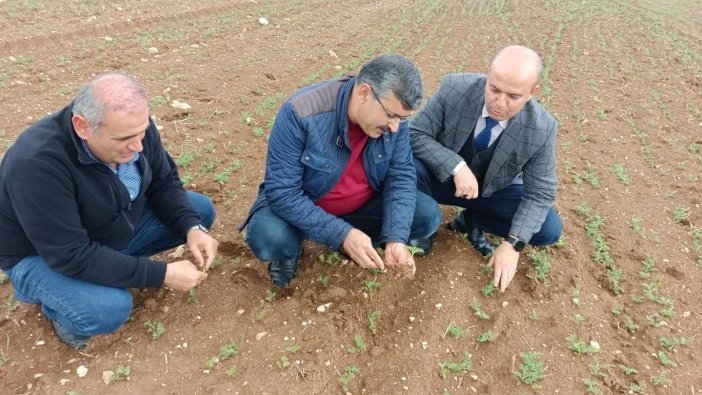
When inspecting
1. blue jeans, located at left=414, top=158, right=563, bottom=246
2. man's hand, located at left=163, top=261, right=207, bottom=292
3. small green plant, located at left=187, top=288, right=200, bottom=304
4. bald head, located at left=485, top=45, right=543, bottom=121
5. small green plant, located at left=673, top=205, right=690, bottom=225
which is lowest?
small green plant, located at left=673, top=205, right=690, bottom=225

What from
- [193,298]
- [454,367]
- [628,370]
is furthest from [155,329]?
→ [628,370]

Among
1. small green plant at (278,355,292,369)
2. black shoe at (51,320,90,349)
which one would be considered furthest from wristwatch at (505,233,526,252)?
black shoe at (51,320,90,349)

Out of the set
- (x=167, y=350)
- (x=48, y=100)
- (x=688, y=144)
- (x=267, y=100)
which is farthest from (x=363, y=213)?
(x=688, y=144)

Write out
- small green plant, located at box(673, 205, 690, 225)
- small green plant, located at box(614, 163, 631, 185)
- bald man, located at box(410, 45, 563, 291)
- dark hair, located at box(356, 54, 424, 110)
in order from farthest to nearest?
small green plant, located at box(614, 163, 631, 185) → small green plant, located at box(673, 205, 690, 225) → bald man, located at box(410, 45, 563, 291) → dark hair, located at box(356, 54, 424, 110)

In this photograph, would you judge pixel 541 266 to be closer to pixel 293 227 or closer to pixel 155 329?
pixel 293 227

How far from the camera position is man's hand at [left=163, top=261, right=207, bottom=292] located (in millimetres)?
2582

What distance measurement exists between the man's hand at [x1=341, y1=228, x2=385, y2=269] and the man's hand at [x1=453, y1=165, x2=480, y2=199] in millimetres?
838

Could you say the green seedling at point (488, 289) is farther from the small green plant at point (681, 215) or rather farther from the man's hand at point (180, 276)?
the small green plant at point (681, 215)

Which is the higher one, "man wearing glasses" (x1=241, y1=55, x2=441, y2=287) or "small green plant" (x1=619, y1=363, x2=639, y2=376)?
"man wearing glasses" (x1=241, y1=55, x2=441, y2=287)

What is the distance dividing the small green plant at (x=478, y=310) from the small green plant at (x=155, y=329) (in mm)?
1990

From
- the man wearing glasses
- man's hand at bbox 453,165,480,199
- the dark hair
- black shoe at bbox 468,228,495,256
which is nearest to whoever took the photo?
the dark hair

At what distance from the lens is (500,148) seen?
3.24 meters

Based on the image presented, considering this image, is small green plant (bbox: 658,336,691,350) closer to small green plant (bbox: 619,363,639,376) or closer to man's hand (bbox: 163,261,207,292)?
small green plant (bbox: 619,363,639,376)

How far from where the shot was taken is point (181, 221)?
296cm
